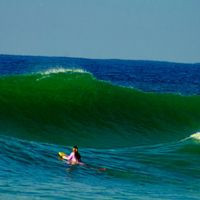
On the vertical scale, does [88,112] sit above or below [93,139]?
above

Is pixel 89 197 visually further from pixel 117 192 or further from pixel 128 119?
pixel 128 119

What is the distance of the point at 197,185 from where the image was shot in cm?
1705

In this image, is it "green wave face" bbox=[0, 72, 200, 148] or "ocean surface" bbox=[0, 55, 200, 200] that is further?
"green wave face" bbox=[0, 72, 200, 148]

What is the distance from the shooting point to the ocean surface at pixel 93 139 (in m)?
15.3

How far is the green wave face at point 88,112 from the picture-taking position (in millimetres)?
24394

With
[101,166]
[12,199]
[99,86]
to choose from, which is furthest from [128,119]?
[12,199]

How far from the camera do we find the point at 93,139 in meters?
24.1

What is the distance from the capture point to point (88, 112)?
2861 centimetres

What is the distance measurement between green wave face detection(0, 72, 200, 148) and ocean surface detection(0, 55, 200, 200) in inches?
1.4

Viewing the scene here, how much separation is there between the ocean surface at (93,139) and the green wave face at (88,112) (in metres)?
0.04

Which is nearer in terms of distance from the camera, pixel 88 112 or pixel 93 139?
pixel 93 139

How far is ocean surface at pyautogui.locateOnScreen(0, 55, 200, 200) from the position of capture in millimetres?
15305

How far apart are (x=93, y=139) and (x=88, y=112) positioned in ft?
14.9

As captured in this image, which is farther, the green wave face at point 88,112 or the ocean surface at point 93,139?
the green wave face at point 88,112
